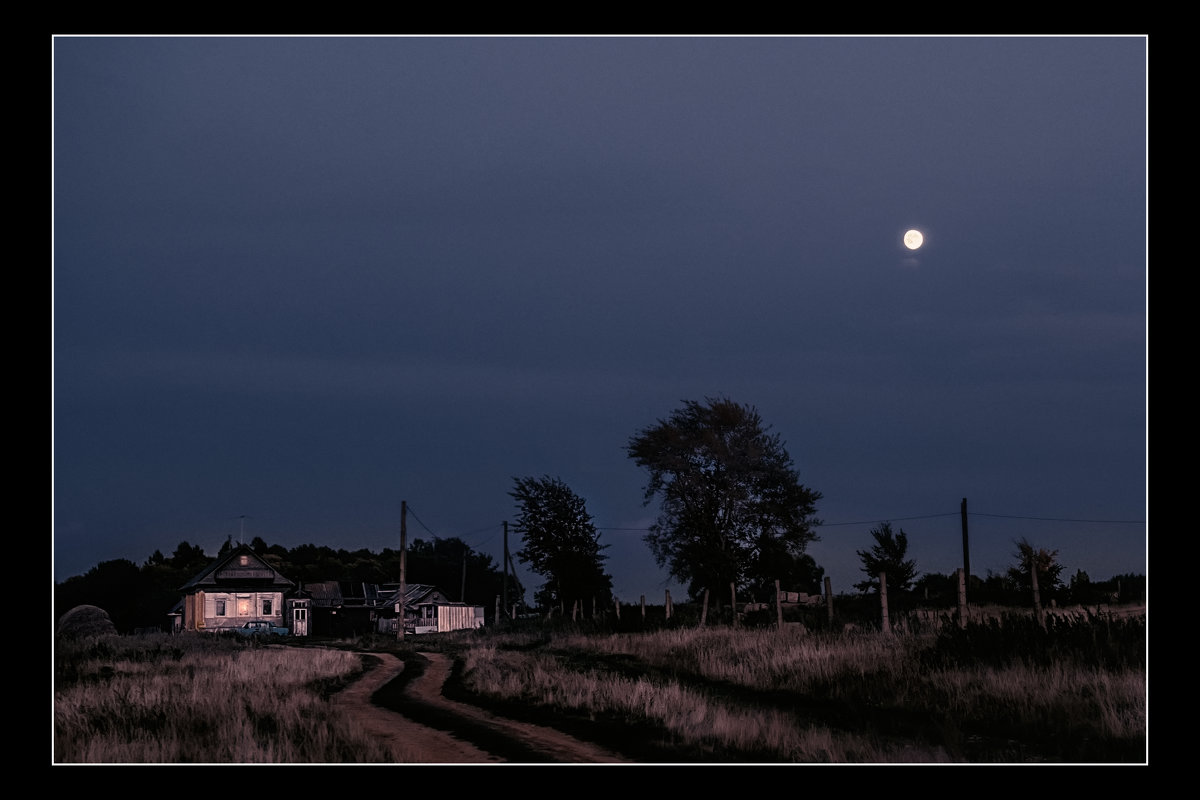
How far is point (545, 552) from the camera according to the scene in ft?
222

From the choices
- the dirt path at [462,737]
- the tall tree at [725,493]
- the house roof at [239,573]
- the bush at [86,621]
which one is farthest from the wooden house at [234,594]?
the dirt path at [462,737]

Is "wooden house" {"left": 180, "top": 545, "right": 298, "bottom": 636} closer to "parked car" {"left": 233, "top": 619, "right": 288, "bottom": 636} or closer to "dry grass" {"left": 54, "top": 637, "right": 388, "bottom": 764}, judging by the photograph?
"parked car" {"left": 233, "top": 619, "right": 288, "bottom": 636}

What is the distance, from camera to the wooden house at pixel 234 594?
71250mm

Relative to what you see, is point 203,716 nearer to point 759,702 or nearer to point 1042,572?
point 759,702

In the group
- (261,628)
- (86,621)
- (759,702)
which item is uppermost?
(759,702)

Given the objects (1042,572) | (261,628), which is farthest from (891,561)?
(261,628)

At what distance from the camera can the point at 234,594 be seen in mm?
72188

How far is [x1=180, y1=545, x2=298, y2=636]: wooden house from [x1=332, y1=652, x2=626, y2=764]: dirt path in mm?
55482

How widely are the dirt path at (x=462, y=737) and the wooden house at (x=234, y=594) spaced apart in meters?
55.5

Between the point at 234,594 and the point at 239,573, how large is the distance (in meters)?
1.46

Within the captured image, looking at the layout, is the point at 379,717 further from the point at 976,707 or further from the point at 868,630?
the point at 868,630
